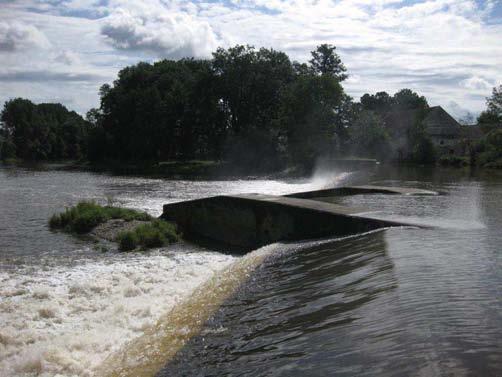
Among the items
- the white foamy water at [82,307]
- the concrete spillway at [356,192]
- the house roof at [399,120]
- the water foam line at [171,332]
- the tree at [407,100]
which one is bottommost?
the white foamy water at [82,307]

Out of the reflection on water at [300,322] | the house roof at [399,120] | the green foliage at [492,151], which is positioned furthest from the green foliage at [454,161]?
the reflection on water at [300,322]

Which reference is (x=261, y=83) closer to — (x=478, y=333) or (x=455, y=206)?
(x=455, y=206)

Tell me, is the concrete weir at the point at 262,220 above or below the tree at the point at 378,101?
below

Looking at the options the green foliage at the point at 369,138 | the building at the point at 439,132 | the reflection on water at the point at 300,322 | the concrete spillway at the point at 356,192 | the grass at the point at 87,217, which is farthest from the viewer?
the building at the point at 439,132

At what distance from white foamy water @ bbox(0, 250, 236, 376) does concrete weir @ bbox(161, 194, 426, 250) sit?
7.55 ft

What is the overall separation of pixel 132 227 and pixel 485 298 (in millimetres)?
14547

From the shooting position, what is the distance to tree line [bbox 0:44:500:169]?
202 ft

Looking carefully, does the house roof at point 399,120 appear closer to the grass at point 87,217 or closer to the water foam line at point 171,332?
the grass at point 87,217

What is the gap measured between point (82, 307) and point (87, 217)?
1118 cm

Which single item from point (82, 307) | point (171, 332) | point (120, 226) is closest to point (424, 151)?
point (120, 226)

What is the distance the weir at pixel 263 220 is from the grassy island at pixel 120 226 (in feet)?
3.80

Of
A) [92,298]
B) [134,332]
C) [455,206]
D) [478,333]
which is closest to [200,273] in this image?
[92,298]

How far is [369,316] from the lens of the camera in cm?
623

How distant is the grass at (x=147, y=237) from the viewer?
16359mm
